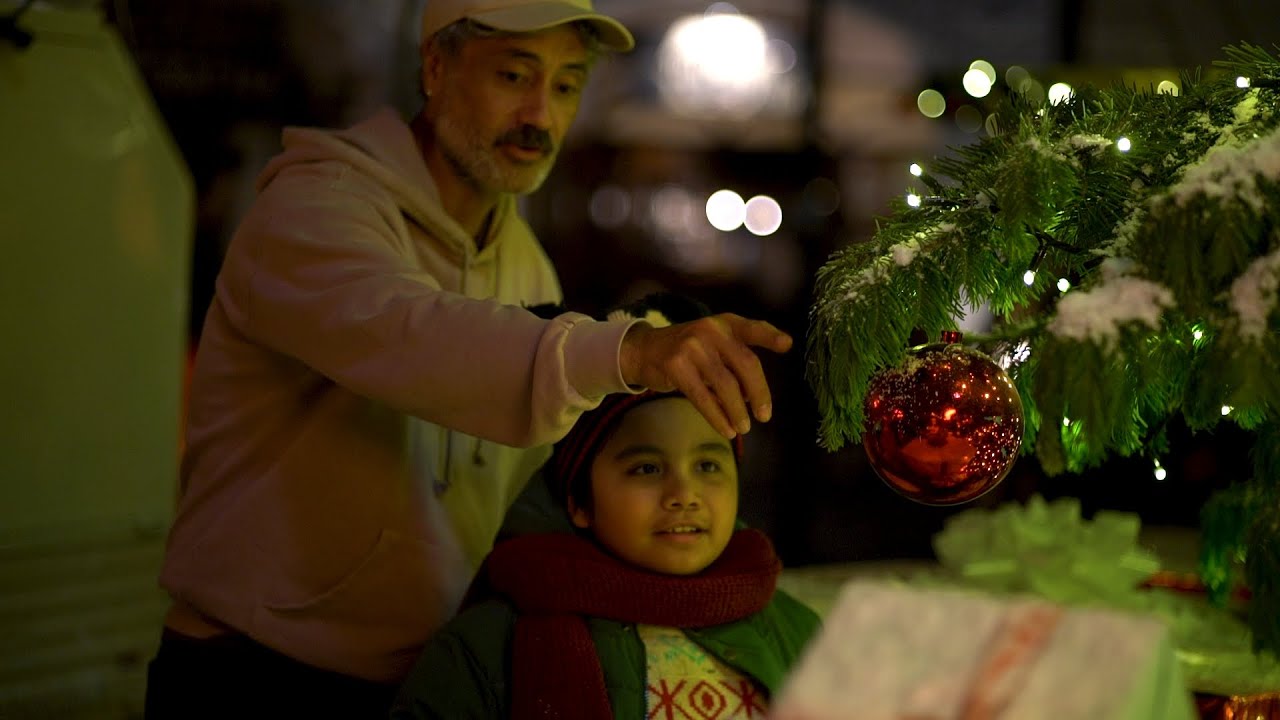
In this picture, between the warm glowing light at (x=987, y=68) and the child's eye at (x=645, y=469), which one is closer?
the child's eye at (x=645, y=469)

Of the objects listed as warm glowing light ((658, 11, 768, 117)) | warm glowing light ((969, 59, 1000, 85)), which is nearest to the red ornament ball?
warm glowing light ((969, 59, 1000, 85))

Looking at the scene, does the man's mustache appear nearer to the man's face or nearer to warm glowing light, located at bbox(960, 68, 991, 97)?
the man's face

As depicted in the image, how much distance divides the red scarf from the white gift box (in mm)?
834

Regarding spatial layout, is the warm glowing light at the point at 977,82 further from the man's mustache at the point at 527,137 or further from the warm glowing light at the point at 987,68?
the man's mustache at the point at 527,137

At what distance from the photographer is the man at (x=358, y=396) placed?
5.52 feet

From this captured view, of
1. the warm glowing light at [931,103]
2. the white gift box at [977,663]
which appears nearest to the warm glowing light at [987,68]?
the warm glowing light at [931,103]

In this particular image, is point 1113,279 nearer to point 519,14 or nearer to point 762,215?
point 519,14

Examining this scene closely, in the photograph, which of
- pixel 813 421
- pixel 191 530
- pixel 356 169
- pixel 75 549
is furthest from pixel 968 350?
pixel 813 421

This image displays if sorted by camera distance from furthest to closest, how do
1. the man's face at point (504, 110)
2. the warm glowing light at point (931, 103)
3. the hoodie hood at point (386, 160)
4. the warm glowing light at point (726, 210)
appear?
the warm glowing light at point (726, 210) < the warm glowing light at point (931, 103) < the man's face at point (504, 110) < the hoodie hood at point (386, 160)

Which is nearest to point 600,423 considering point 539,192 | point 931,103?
point 539,192

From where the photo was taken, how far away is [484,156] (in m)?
2.09

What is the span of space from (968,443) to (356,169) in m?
1.05

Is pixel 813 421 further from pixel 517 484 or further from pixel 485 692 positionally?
pixel 485 692

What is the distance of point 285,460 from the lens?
194 centimetres
